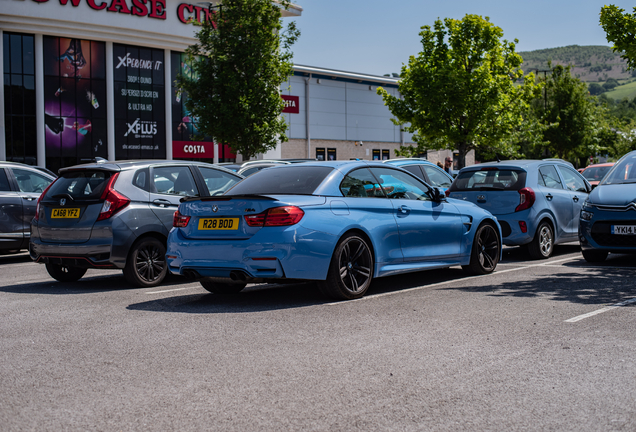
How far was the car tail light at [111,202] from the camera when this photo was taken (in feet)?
26.3

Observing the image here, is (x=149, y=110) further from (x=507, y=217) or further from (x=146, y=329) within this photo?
(x=146, y=329)

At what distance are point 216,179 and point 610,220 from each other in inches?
224

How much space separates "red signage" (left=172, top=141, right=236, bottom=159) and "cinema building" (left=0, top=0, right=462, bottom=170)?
56 mm

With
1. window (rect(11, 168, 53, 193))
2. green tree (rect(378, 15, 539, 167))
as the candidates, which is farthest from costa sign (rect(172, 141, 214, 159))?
window (rect(11, 168, 53, 193))

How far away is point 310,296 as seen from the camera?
7.36 m

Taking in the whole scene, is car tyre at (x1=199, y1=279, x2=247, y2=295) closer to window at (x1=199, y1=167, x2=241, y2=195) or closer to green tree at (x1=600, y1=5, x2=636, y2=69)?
window at (x1=199, y1=167, x2=241, y2=195)

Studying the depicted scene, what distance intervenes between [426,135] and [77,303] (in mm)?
28396

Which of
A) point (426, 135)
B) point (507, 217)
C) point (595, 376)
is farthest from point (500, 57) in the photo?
point (595, 376)

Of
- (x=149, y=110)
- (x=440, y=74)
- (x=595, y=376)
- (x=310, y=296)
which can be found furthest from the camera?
(x=149, y=110)

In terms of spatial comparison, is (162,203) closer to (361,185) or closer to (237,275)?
(237,275)

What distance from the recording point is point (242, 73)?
1033 inches

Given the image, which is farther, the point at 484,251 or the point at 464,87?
the point at 464,87

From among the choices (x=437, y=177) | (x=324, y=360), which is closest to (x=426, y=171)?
(x=437, y=177)

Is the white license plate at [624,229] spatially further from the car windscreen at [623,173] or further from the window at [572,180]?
the window at [572,180]
